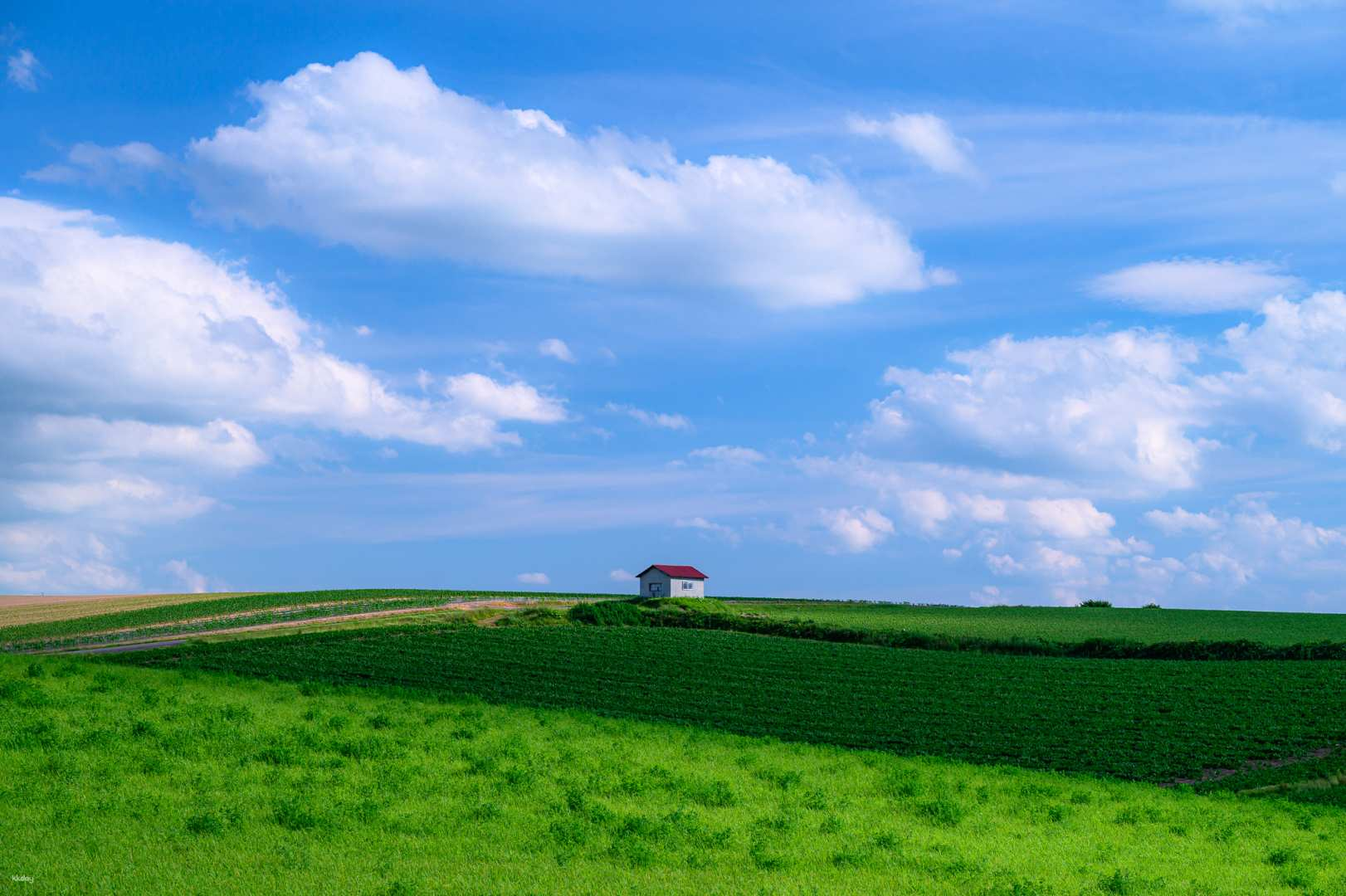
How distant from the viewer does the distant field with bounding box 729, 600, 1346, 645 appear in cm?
8212

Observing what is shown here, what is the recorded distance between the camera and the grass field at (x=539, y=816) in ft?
53.1

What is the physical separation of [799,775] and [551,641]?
4008 cm

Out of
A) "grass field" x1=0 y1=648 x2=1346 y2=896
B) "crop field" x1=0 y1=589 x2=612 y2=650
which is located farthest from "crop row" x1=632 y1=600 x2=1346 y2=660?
"grass field" x1=0 y1=648 x2=1346 y2=896

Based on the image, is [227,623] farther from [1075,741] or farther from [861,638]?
[1075,741]

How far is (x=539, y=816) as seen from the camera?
65.1 ft

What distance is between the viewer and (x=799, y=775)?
26.8m

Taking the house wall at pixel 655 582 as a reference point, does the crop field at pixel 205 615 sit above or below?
below

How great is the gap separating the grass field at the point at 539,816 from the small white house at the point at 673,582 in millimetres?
80509

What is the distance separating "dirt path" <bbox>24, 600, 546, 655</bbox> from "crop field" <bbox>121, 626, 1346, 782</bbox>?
906 centimetres

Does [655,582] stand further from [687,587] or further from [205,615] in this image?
[205,615]

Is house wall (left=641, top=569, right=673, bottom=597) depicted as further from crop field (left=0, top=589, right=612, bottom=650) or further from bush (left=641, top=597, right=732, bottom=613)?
crop field (left=0, top=589, right=612, bottom=650)

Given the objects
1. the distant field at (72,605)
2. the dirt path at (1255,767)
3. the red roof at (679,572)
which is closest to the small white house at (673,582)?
the red roof at (679,572)

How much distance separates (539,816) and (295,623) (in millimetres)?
68567

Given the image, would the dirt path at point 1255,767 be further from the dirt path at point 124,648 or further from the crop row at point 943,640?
the dirt path at point 124,648
